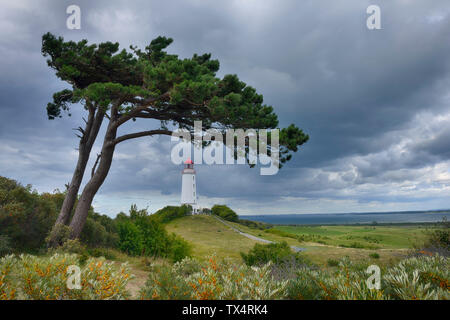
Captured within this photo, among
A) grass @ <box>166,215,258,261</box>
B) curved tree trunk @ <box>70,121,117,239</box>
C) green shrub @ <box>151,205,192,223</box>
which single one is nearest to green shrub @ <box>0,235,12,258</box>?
curved tree trunk @ <box>70,121,117,239</box>

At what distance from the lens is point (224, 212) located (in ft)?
125

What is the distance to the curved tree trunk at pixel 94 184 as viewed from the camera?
12.3 meters

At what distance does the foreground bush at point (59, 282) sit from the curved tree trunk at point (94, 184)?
30.4 feet

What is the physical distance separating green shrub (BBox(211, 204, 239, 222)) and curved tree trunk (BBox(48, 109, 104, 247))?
85.6ft

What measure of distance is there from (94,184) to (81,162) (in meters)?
1.96

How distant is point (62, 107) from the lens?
1539 cm

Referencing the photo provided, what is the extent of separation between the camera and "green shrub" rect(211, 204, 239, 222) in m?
37.9

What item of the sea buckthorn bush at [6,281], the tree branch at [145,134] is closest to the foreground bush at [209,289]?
the sea buckthorn bush at [6,281]

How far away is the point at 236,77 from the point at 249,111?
1.75 metres

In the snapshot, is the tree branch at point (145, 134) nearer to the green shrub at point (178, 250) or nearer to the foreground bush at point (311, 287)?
the green shrub at point (178, 250)

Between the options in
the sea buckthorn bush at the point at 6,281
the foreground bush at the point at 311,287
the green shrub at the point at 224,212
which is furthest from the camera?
the green shrub at the point at 224,212

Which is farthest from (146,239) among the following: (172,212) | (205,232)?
(172,212)
